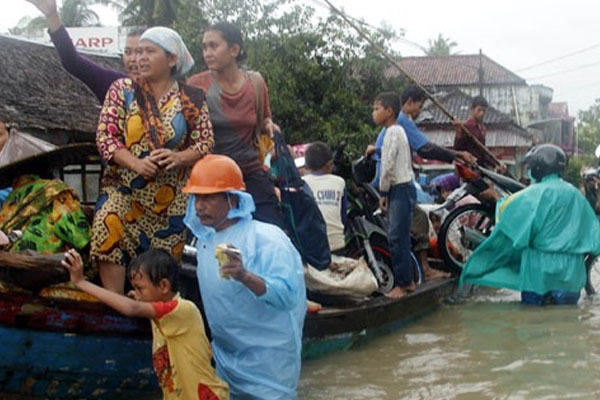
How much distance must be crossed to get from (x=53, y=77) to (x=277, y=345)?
563 inches

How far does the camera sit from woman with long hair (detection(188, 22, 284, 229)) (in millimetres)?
4980

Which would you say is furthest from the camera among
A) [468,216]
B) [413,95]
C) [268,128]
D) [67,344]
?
[468,216]

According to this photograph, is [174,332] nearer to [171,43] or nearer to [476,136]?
[171,43]

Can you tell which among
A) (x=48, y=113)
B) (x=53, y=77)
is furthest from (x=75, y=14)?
(x=48, y=113)

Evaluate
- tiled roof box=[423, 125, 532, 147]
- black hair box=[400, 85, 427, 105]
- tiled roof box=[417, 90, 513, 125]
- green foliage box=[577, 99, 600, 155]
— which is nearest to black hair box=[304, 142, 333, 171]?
black hair box=[400, 85, 427, 105]

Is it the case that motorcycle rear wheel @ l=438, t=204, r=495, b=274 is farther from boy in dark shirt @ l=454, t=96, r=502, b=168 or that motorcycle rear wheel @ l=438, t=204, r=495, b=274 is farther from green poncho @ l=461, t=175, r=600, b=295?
boy in dark shirt @ l=454, t=96, r=502, b=168

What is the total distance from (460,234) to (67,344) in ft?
16.7

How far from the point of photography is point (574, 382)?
5.09 meters

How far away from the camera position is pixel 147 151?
433 cm

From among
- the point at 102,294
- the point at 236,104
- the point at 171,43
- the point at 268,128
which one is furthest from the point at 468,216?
the point at 102,294

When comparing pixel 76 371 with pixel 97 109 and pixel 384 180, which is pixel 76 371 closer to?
pixel 384 180

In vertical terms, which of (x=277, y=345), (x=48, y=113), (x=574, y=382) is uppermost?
(x=48, y=113)

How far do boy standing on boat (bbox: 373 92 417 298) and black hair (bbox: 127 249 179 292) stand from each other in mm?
3291

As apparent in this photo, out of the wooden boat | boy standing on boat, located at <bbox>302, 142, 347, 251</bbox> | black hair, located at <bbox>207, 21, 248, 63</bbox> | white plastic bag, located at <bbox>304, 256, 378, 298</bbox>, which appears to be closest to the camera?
the wooden boat
